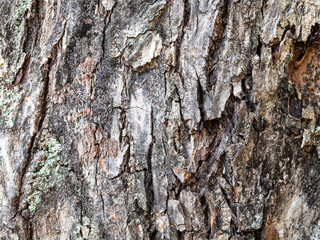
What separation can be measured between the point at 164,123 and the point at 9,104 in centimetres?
71

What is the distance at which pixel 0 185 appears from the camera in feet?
4.52

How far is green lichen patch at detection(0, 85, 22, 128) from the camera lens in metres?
1.39

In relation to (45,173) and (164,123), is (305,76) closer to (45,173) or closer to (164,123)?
(164,123)

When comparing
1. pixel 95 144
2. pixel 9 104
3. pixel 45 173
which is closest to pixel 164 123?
pixel 95 144

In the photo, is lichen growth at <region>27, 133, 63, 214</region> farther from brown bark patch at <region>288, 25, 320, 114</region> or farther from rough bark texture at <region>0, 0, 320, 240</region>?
brown bark patch at <region>288, 25, 320, 114</region>

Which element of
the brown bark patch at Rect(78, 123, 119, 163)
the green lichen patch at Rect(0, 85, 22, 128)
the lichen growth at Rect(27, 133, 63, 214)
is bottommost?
the lichen growth at Rect(27, 133, 63, 214)

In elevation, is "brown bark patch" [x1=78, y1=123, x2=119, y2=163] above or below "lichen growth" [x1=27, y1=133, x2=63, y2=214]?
above

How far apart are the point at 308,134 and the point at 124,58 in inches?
32.8

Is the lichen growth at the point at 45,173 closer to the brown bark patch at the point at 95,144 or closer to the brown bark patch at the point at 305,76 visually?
the brown bark patch at the point at 95,144

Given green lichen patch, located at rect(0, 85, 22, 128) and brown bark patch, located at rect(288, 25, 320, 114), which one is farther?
green lichen patch, located at rect(0, 85, 22, 128)

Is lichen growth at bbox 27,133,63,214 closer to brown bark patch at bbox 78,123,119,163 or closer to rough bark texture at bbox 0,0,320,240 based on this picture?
rough bark texture at bbox 0,0,320,240

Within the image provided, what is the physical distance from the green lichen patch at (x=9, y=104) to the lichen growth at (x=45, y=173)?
0.18 m

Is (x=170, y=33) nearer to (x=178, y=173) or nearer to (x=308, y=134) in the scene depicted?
(x=178, y=173)

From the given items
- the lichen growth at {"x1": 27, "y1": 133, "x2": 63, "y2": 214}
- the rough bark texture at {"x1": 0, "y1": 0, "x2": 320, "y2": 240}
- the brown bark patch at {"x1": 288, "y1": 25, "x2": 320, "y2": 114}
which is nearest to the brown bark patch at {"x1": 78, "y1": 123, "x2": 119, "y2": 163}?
the rough bark texture at {"x1": 0, "y1": 0, "x2": 320, "y2": 240}
